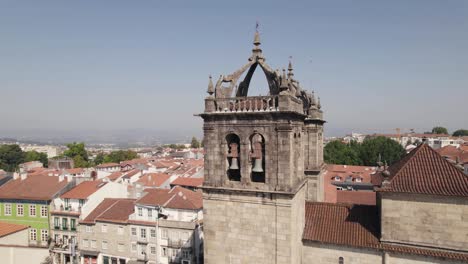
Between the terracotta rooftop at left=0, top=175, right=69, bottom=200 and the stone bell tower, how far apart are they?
34562mm

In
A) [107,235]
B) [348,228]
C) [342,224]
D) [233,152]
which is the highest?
[233,152]

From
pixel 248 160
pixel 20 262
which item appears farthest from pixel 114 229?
pixel 248 160

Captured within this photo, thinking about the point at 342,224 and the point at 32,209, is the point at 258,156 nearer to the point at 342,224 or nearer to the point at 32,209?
the point at 342,224

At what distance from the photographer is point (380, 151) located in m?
84.0

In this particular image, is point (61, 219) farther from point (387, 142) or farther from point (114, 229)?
point (387, 142)

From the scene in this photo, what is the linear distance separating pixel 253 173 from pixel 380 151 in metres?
73.7

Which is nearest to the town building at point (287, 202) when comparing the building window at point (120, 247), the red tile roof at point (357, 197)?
the red tile roof at point (357, 197)

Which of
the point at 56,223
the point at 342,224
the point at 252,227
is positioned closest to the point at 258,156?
the point at 252,227

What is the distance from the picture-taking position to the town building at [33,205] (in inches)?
1741

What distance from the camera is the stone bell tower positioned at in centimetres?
A: 1688

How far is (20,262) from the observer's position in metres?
19.6

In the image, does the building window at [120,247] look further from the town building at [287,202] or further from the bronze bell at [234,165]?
the bronze bell at [234,165]

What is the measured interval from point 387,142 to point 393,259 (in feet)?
248

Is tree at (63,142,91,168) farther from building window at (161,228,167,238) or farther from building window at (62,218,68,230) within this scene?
building window at (161,228,167,238)
